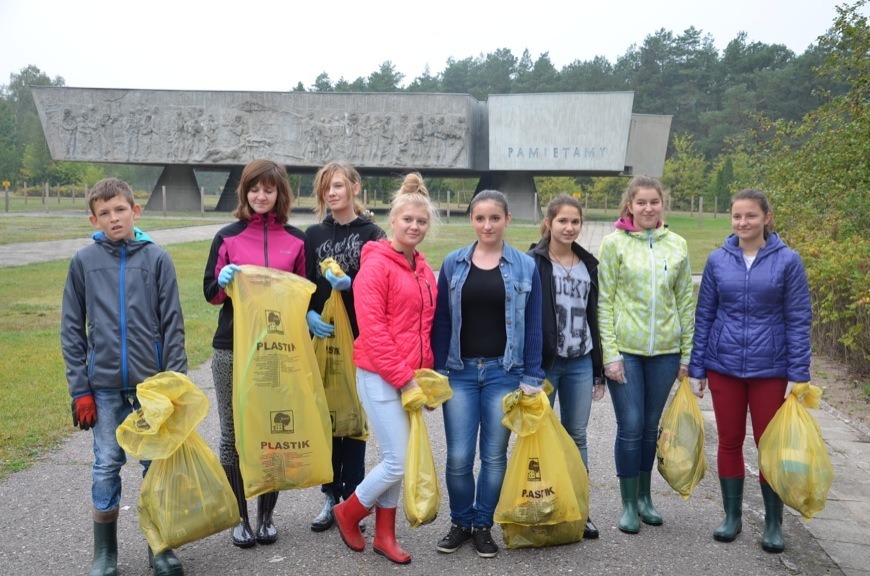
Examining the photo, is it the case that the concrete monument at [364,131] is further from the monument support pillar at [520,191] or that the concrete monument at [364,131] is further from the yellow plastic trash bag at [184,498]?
the yellow plastic trash bag at [184,498]

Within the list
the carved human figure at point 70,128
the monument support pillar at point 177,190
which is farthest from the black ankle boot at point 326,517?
the monument support pillar at point 177,190

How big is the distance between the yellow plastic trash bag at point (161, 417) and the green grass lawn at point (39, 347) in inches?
54.3

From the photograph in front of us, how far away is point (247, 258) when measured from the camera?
3834mm

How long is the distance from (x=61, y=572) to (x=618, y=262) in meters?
3.02

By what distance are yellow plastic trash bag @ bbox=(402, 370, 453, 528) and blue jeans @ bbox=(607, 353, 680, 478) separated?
1.04 metres

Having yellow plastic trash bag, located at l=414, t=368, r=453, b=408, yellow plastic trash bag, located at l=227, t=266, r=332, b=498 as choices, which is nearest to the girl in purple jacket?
yellow plastic trash bag, located at l=414, t=368, r=453, b=408

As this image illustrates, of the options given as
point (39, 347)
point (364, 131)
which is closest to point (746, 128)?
point (364, 131)

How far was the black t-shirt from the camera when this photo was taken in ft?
12.3

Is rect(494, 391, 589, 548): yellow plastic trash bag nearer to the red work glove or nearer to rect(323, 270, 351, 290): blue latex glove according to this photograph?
rect(323, 270, 351, 290): blue latex glove

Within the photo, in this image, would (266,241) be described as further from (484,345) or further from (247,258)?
(484,345)

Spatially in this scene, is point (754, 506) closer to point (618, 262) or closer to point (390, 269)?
point (618, 262)

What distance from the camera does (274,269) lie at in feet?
12.3

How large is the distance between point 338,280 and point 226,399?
786 millimetres

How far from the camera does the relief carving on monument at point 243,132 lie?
37.9 m
